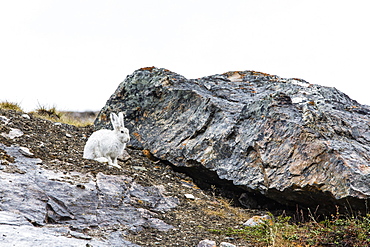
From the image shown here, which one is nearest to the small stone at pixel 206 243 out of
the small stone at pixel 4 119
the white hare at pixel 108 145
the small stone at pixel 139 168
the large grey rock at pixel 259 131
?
the large grey rock at pixel 259 131

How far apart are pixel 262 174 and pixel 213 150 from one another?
4.64ft

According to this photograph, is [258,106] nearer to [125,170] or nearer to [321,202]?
[321,202]

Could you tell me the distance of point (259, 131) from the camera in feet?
28.3

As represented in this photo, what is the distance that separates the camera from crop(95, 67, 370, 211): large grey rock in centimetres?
747

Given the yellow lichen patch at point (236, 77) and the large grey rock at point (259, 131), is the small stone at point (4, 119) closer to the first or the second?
the large grey rock at point (259, 131)

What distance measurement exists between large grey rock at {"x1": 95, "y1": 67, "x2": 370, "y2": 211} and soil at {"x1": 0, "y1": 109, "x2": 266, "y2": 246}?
0.54 meters

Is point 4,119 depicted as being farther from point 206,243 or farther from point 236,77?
point 236,77

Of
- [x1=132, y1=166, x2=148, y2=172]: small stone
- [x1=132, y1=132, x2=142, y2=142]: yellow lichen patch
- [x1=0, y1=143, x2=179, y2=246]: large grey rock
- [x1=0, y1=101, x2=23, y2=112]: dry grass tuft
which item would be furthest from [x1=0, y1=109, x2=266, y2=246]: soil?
[x1=0, y1=101, x2=23, y2=112]: dry grass tuft

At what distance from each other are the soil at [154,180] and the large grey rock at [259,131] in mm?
539

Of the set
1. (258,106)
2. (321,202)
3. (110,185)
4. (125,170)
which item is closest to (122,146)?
(125,170)

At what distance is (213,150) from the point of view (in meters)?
8.98

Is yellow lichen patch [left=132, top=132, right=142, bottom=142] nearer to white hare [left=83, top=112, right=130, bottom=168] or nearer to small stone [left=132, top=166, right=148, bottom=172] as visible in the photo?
small stone [left=132, top=166, right=148, bottom=172]

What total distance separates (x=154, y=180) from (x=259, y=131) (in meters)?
2.72

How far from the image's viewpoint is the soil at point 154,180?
6160 mm
